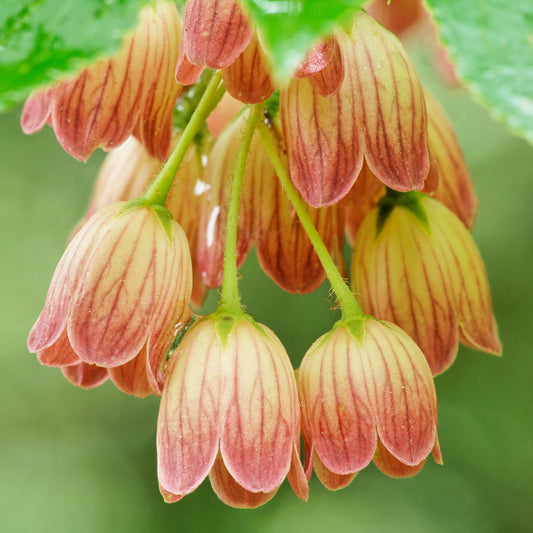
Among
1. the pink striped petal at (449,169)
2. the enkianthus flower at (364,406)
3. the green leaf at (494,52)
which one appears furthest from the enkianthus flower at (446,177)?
the green leaf at (494,52)

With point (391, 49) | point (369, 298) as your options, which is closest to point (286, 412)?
point (369, 298)

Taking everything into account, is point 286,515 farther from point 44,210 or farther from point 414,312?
point 414,312

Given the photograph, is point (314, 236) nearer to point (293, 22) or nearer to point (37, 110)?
point (37, 110)

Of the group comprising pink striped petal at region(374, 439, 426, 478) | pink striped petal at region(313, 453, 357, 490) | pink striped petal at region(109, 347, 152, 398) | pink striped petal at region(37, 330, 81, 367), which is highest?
pink striped petal at region(37, 330, 81, 367)

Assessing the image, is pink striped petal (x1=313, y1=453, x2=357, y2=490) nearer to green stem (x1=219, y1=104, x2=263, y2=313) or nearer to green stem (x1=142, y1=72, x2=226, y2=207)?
green stem (x1=219, y1=104, x2=263, y2=313)

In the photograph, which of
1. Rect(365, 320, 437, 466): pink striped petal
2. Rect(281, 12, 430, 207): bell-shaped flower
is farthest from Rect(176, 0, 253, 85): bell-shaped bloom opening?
Rect(365, 320, 437, 466): pink striped petal
